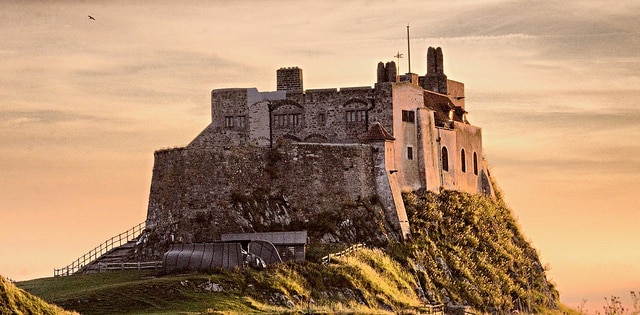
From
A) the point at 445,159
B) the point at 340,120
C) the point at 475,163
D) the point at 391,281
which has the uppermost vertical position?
the point at 340,120

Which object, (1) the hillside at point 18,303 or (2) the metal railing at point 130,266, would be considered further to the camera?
(2) the metal railing at point 130,266

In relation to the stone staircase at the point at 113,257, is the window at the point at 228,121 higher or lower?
higher

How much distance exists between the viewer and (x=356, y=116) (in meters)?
93.8

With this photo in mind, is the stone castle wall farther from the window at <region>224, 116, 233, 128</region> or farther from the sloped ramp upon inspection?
the window at <region>224, 116, 233, 128</region>

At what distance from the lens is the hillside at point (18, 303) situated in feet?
186

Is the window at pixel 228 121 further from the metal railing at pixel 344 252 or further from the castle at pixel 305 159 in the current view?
the metal railing at pixel 344 252

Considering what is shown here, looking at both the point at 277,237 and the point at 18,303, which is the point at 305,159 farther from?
the point at 18,303

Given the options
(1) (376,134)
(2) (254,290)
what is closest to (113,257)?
(2) (254,290)

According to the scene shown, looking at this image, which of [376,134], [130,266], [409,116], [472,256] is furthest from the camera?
[472,256]

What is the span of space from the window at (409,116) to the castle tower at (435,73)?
12188 mm

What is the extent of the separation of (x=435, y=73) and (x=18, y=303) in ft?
182

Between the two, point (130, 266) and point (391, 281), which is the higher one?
point (130, 266)

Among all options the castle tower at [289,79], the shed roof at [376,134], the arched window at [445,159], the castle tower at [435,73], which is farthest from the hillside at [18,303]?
the castle tower at [435,73]

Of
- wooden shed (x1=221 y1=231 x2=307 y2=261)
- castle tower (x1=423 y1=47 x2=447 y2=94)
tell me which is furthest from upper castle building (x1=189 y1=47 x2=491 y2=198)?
wooden shed (x1=221 y1=231 x2=307 y2=261)
